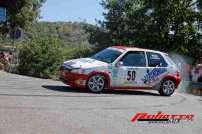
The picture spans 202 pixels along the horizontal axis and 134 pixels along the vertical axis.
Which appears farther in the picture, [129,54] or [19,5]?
[19,5]

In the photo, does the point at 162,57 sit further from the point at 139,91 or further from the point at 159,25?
the point at 159,25

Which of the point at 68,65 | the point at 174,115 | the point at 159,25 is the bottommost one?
Result: the point at 174,115

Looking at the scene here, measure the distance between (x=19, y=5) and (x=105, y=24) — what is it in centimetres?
3489

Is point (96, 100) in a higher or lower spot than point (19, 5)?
lower

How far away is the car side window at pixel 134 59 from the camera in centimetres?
1806

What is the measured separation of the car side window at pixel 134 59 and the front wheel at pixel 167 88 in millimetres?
1107

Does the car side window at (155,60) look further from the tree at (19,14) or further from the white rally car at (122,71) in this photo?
the tree at (19,14)

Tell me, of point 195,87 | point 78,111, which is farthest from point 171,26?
point 78,111

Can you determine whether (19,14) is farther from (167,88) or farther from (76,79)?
(76,79)

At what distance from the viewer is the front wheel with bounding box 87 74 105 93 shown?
56.4 ft

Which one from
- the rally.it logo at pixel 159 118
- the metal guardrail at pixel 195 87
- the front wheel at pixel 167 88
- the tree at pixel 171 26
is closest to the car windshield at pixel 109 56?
the front wheel at pixel 167 88

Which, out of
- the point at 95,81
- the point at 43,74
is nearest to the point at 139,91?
the point at 95,81

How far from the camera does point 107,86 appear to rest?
57.9 ft

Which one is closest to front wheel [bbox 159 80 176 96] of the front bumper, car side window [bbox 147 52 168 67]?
car side window [bbox 147 52 168 67]
